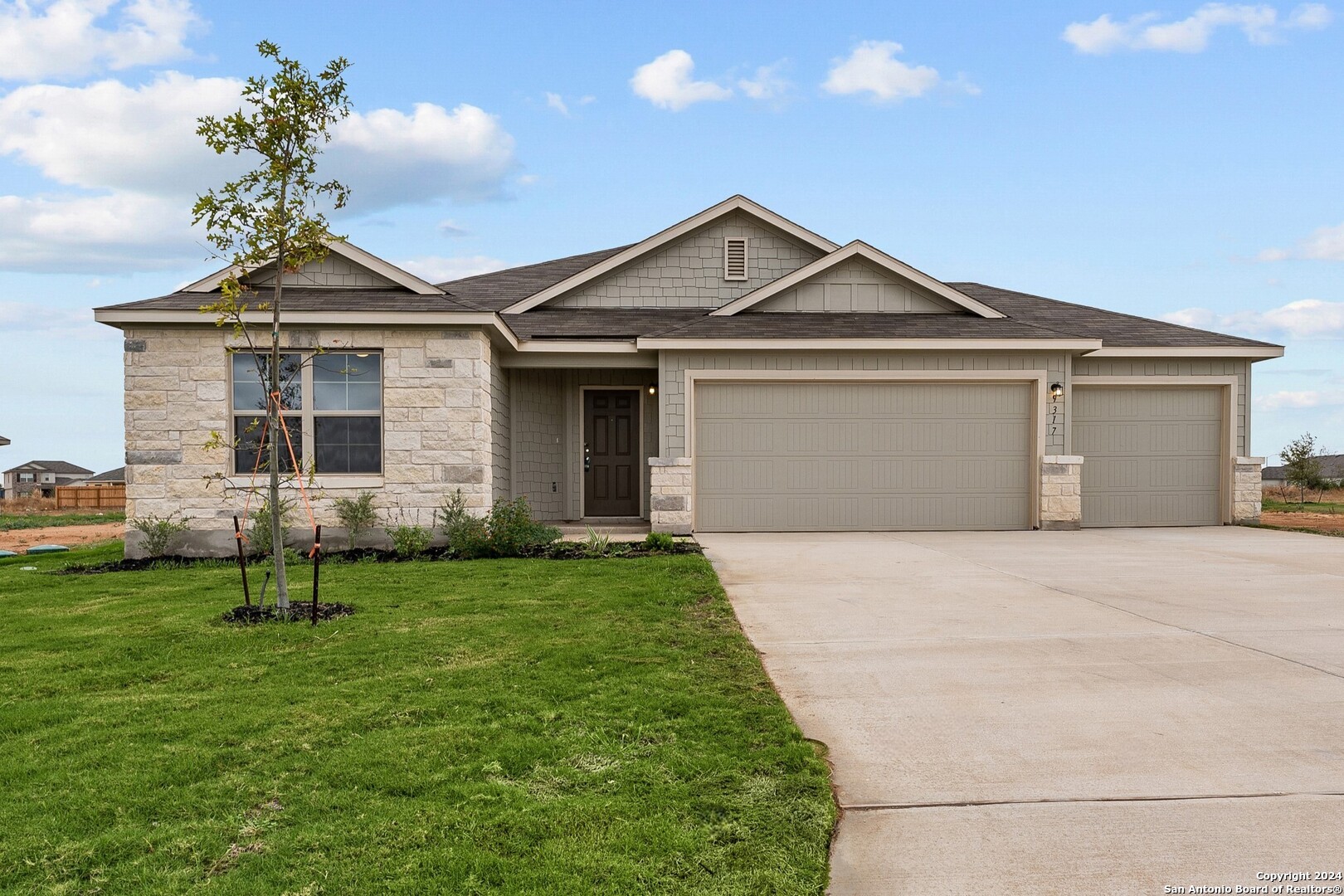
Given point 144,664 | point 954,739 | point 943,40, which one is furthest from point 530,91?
point 954,739

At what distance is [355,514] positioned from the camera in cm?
1134

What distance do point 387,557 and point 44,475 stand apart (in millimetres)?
54273

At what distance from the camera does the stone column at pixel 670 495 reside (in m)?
13.2

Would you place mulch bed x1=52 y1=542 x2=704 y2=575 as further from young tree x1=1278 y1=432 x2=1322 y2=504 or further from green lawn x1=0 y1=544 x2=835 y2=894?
young tree x1=1278 y1=432 x2=1322 y2=504

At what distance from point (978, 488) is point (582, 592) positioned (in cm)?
819

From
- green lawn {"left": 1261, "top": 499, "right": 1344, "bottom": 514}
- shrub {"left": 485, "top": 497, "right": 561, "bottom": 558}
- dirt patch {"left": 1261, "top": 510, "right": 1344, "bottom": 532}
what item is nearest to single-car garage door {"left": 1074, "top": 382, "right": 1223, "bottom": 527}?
dirt patch {"left": 1261, "top": 510, "right": 1344, "bottom": 532}

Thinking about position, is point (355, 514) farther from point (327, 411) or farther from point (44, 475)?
point (44, 475)

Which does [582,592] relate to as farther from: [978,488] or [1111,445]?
[1111,445]

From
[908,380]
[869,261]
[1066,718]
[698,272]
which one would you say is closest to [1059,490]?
[908,380]

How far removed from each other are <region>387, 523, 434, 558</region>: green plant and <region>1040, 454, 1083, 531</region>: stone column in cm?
942

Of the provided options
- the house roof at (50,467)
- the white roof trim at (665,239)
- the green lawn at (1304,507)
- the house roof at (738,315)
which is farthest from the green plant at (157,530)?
the house roof at (50,467)

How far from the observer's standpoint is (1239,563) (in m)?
9.66

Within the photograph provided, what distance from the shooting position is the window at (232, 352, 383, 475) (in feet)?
37.4

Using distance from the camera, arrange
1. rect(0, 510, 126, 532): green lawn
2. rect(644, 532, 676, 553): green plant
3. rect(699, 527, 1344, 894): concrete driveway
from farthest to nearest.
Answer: rect(0, 510, 126, 532): green lawn < rect(644, 532, 676, 553): green plant < rect(699, 527, 1344, 894): concrete driveway
